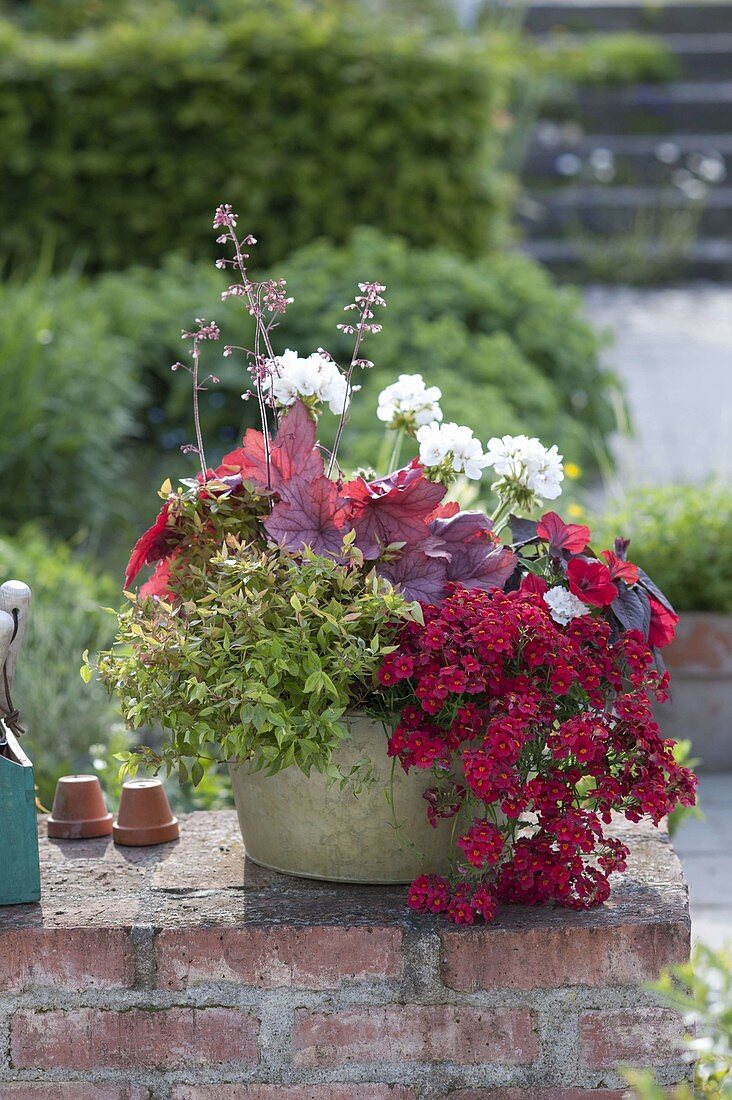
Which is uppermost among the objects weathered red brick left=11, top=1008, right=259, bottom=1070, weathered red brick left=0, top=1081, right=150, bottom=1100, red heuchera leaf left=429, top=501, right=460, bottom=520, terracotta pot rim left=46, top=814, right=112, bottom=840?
red heuchera leaf left=429, top=501, right=460, bottom=520

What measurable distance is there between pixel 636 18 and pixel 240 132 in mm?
7932

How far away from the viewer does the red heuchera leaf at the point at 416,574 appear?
1755 millimetres

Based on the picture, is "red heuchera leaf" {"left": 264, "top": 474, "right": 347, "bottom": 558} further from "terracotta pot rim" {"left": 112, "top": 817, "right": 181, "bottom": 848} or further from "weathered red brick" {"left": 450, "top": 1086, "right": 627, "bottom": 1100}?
"weathered red brick" {"left": 450, "top": 1086, "right": 627, "bottom": 1100}

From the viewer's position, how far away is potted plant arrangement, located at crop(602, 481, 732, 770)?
140 inches

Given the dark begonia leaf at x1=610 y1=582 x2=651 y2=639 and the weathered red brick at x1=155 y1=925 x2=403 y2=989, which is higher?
the dark begonia leaf at x1=610 y1=582 x2=651 y2=639

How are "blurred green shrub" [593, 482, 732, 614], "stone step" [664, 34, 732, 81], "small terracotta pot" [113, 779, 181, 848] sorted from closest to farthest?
"small terracotta pot" [113, 779, 181, 848], "blurred green shrub" [593, 482, 732, 614], "stone step" [664, 34, 732, 81]

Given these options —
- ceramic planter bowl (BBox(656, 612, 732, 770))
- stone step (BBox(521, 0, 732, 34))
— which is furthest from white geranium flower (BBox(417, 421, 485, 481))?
stone step (BBox(521, 0, 732, 34))

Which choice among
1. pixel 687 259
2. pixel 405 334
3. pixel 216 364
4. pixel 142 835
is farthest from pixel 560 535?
pixel 687 259

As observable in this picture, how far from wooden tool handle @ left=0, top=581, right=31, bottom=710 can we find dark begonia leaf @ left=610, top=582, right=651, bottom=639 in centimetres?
71

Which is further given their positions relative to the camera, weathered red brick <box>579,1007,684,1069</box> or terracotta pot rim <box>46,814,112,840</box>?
terracotta pot rim <box>46,814,112,840</box>

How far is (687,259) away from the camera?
10914 mm

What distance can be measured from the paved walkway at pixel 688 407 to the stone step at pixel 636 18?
3.81 m

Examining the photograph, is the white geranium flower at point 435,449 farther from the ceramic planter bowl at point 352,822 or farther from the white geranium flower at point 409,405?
the ceramic planter bowl at point 352,822

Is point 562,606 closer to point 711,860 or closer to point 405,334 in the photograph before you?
point 711,860
